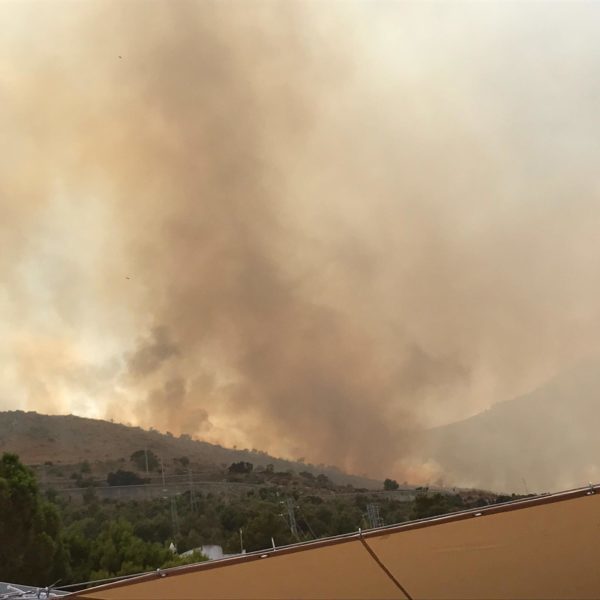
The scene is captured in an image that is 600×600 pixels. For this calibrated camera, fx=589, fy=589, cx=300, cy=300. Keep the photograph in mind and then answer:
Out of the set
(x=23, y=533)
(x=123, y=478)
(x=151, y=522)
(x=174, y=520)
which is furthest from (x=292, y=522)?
(x=23, y=533)

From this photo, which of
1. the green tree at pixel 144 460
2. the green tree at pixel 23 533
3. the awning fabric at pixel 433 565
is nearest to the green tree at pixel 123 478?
the green tree at pixel 144 460

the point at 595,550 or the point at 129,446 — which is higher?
the point at 129,446

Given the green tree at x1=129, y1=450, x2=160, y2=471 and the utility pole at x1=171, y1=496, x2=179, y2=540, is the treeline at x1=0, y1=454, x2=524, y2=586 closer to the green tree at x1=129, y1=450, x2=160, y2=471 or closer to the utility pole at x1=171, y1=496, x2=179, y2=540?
the utility pole at x1=171, y1=496, x2=179, y2=540

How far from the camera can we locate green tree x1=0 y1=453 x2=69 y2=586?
20.0 metres

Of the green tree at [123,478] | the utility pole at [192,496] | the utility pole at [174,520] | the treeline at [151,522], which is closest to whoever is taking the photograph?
the treeline at [151,522]

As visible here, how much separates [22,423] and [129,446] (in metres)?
13.5

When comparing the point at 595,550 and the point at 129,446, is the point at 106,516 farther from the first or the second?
the point at 595,550

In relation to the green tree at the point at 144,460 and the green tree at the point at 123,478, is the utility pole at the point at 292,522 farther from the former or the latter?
the green tree at the point at 144,460

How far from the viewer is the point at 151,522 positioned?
43.1 meters

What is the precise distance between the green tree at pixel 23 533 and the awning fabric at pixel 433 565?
18532mm

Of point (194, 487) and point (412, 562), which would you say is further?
point (194, 487)

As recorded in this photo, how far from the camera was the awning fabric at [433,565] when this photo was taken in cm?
415

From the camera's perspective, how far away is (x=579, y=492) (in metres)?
3.96

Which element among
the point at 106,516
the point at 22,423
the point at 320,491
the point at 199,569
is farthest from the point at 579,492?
the point at 22,423
